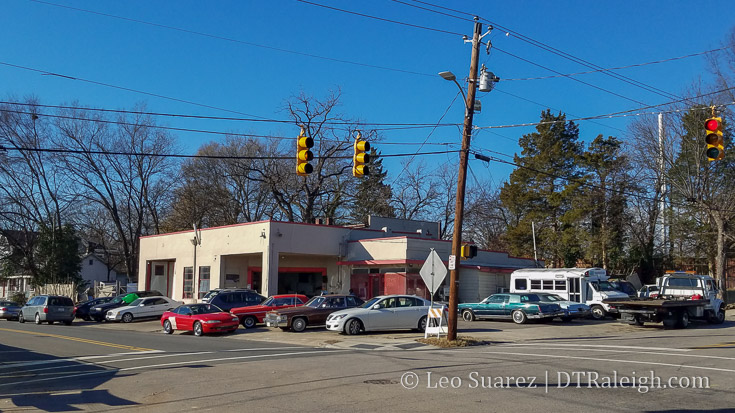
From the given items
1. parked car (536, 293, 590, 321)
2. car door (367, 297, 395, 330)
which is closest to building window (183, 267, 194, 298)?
car door (367, 297, 395, 330)

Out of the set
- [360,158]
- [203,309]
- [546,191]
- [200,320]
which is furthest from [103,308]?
[546,191]

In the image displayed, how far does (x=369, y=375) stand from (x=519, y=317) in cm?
1721

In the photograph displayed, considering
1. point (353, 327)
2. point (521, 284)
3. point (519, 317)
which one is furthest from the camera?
point (521, 284)

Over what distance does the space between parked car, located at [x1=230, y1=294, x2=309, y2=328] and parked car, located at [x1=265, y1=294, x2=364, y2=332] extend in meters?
1.98

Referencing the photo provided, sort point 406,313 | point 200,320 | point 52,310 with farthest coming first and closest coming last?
point 52,310 < point 200,320 < point 406,313

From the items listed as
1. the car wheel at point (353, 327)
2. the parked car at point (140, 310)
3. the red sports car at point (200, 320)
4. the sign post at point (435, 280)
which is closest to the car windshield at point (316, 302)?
the red sports car at point (200, 320)

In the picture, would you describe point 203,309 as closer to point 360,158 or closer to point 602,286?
point 360,158

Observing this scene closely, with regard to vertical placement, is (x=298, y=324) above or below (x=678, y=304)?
below

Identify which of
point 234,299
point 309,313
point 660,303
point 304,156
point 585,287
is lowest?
point 309,313

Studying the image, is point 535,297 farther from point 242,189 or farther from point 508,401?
point 242,189

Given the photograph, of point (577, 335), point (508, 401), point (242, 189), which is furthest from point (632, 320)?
point (242, 189)

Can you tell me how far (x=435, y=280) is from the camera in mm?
20141

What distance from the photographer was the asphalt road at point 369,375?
976 centimetres

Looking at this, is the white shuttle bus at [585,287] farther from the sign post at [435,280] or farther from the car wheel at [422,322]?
the sign post at [435,280]
